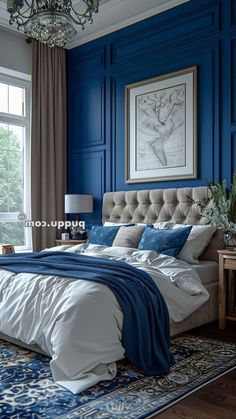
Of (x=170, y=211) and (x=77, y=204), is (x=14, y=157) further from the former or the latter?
(x=170, y=211)

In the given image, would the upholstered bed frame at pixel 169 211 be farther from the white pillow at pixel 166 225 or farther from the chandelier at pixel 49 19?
the chandelier at pixel 49 19

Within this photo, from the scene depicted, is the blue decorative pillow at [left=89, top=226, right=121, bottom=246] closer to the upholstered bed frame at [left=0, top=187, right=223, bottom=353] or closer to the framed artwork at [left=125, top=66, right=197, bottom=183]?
the upholstered bed frame at [left=0, top=187, right=223, bottom=353]

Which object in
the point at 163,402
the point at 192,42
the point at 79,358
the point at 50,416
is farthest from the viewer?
the point at 192,42

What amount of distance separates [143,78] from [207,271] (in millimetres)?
2645

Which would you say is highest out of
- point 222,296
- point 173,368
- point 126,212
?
point 126,212

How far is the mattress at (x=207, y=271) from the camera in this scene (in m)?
3.95

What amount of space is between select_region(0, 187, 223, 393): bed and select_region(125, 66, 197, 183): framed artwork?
24 cm

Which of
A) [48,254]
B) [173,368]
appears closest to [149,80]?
[48,254]

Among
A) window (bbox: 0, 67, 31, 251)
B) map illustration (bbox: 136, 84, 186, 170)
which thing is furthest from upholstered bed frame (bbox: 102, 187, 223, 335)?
window (bbox: 0, 67, 31, 251)

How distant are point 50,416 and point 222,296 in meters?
2.15

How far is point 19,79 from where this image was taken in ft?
20.4

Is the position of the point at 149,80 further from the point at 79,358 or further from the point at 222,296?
the point at 79,358

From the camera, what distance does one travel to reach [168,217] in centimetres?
496

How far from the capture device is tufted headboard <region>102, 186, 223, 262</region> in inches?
183
